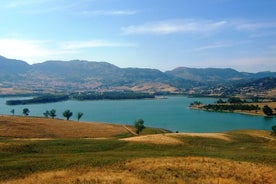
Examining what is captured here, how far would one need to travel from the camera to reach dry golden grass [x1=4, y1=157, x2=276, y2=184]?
36.5 m

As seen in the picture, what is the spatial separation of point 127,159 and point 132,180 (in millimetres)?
10319

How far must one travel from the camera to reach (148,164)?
A: 43438mm

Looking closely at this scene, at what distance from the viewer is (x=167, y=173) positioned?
39.1 m

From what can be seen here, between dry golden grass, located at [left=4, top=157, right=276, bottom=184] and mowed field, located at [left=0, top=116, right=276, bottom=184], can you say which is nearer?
dry golden grass, located at [left=4, top=157, right=276, bottom=184]

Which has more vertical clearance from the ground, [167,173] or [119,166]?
[167,173]

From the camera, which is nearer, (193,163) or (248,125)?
(193,163)

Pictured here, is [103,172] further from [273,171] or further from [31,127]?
[31,127]

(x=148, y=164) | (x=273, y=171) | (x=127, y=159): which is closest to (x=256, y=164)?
(x=273, y=171)

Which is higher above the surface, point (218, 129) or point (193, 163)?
point (193, 163)

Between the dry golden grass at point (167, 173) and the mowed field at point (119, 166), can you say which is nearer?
the dry golden grass at point (167, 173)

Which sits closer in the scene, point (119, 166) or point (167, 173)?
point (167, 173)

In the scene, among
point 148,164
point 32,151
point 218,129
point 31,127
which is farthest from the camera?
point 218,129

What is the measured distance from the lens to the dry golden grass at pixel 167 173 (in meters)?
36.5

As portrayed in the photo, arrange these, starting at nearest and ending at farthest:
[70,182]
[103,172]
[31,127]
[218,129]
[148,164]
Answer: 1. [70,182]
2. [103,172]
3. [148,164]
4. [31,127]
5. [218,129]
